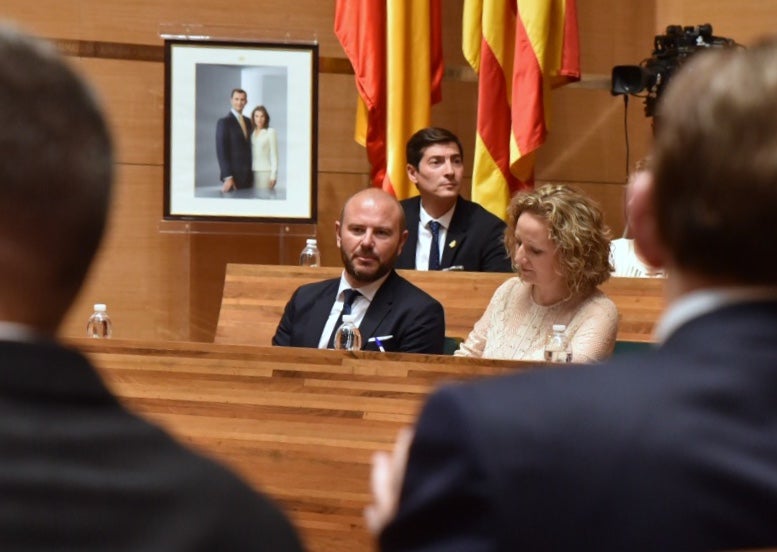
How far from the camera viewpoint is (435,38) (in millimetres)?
7676

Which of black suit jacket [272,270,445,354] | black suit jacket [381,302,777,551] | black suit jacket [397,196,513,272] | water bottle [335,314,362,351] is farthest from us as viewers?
black suit jacket [397,196,513,272]

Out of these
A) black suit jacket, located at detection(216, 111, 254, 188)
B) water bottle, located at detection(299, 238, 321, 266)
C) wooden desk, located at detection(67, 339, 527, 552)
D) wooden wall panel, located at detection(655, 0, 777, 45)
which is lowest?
wooden desk, located at detection(67, 339, 527, 552)

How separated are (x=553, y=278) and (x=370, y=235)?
2.66ft

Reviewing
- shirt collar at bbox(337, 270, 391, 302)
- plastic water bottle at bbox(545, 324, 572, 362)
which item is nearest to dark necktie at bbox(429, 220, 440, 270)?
shirt collar at bbox(337, 270, 391, 302)

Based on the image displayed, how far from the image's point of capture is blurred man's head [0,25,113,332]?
990 mm

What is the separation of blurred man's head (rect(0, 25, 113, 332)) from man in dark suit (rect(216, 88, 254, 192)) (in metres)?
6.44

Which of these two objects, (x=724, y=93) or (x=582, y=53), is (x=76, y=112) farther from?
(x=582, y=53)

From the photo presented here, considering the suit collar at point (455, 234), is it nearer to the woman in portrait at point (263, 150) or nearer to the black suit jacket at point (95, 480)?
the woman in portrait at point (263, 150)

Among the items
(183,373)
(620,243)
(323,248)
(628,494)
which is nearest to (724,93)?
(628,494)

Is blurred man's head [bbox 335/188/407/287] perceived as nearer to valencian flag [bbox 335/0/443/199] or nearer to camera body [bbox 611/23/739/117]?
valencian flag [bbox 335/0/443/199]

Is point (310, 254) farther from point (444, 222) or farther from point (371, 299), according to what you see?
point (371, 299)

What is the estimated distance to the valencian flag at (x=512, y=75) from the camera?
7477 mm

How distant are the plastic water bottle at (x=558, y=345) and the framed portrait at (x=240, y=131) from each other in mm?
2805

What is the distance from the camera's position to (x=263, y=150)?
7492mm
